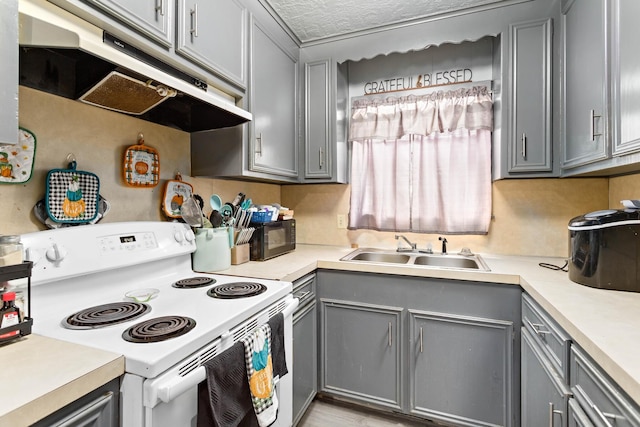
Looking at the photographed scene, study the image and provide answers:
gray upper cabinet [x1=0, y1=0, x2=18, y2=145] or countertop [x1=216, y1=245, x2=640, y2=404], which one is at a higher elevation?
gray upper cabinet [x1=0, y1=0, x2=18, y2=145]

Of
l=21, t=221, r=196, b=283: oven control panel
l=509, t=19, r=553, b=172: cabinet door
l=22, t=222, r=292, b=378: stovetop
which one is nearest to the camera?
l=22, t=222, r=292, b=378: stovetop

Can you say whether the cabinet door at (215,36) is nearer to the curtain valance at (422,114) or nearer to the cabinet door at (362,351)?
the curtain valance at (422,114)

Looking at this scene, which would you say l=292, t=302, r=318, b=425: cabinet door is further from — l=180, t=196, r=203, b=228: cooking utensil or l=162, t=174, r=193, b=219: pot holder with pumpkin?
l=162, t=174, r=193, b=219: pot holder with pumpkin

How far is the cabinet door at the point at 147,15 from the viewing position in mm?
981

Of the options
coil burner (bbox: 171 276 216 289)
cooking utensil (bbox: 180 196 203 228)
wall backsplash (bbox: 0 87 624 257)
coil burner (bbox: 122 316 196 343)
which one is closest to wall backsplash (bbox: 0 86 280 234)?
wall backsplash (bbox: 0 87 624 257)

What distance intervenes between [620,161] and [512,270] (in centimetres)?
65

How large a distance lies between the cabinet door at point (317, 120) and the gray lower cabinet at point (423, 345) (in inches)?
30.4

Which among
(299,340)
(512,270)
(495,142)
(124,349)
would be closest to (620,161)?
(512,270)

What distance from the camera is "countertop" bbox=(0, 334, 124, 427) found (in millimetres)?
528

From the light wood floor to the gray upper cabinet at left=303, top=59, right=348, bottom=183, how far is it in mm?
1466

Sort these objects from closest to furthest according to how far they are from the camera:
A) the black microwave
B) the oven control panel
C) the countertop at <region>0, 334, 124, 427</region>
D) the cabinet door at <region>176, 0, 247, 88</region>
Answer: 1. the countertop at <region>0, 334, 124, 427</region>
2. the oven control panel
3. the cabinet door at <region>176, 0, 247, 88</region>
4. the black microwave

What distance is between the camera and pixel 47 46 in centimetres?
80

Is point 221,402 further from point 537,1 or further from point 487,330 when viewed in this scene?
point 537,1

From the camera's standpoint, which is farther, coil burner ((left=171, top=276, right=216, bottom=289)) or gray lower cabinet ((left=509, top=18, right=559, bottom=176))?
gray lower cabinet ((left=509, top=18, right=559, bottom=176))
